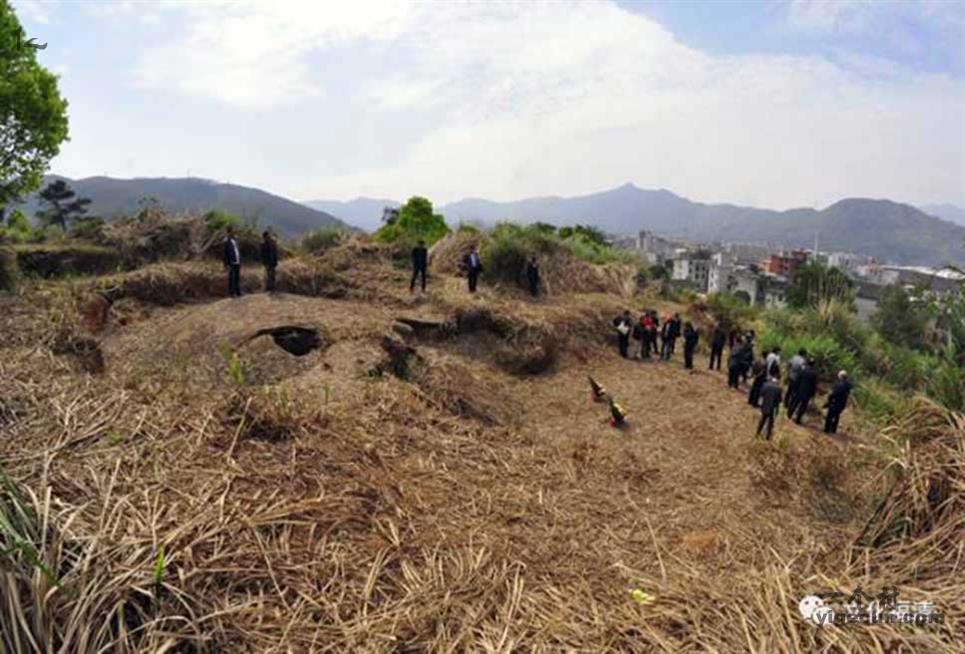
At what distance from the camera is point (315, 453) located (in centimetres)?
383

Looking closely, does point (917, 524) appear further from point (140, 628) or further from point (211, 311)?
point (211, 311)

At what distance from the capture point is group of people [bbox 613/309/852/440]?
8.12 meters

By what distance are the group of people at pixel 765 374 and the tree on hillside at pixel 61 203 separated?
1599 inches

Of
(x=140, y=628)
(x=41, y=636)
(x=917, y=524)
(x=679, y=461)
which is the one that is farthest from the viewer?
(x=679, y=461)

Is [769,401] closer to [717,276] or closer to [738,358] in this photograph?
[738,358]

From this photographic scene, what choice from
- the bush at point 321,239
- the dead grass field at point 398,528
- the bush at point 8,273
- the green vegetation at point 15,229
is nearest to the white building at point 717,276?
the bush at point 321,239

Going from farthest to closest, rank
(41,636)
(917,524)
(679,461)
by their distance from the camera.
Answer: (679,461) < (917,524) < (41,636)

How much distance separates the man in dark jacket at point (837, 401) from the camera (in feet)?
28.1

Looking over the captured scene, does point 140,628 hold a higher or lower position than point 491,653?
higher

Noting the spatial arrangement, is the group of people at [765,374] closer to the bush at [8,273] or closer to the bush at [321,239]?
the bush at [321,239]

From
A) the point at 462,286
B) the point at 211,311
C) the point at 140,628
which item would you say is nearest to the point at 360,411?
the point at 140,628

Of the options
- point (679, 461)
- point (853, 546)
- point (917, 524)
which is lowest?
point (679, 461)

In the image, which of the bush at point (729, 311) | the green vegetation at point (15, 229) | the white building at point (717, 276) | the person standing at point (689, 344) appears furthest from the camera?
the white building at point (717, 276)

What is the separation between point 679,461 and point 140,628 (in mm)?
6228
